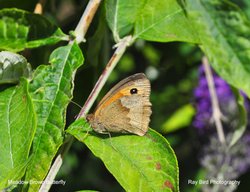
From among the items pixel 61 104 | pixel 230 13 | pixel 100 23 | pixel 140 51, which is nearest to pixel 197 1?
pixel 230 13

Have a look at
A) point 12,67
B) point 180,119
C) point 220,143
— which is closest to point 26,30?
point 12,67

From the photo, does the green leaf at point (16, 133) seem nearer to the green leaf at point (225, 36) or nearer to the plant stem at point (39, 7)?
the plant stem at point (39, 7)

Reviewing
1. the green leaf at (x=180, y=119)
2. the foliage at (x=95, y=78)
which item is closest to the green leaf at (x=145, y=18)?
the foliage at (x=95, y=78)

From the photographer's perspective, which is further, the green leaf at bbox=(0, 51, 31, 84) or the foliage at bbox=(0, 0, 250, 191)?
the green leaf at bbox=(0, 51, 31, 84)

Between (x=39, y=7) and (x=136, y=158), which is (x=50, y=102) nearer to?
(x=136, y=158)

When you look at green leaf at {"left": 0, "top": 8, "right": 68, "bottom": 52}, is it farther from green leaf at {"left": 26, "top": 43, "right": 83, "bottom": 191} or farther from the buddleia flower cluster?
the buddleia flower cluster

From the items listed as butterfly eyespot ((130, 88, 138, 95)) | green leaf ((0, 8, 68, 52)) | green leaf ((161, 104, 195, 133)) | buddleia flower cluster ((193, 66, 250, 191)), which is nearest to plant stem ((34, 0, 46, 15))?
green leaf ((0, 8, 68, 52))
